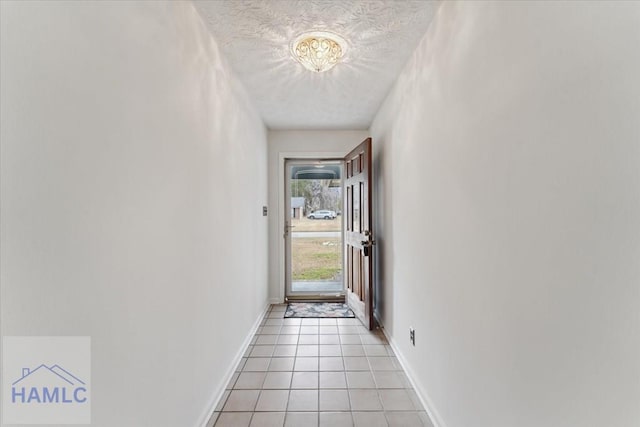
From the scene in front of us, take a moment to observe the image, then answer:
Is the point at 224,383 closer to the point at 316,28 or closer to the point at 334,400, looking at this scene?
the point at 334,400

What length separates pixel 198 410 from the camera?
71.3 inches

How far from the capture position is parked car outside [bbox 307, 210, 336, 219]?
4.72 meters

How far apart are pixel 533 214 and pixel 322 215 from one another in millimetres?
3757

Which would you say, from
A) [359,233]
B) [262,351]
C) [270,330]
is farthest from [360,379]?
[359,233]

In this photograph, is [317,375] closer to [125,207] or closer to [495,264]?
[495,264]

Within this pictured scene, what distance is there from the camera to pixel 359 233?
12.2ft

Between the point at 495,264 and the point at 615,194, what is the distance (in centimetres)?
56

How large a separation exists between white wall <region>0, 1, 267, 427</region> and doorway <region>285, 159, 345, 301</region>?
2.52 meters

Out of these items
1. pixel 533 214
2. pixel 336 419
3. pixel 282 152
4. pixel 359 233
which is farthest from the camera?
pixel 282 152

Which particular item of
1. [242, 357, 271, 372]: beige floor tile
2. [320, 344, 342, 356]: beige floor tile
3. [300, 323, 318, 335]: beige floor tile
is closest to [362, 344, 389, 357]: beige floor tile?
[320, 344, 342, 356]: beige floor tile

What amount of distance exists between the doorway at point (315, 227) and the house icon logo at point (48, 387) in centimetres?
377

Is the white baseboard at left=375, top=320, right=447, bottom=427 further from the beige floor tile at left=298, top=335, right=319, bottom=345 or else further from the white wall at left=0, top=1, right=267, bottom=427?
the white wall at left=0, top=1, right=267, bottom=427

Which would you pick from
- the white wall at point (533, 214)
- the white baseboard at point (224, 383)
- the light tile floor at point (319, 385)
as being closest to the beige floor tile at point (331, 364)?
the light tile floor at point (319, 385)

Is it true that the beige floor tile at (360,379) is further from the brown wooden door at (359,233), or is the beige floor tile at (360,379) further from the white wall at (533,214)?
the brown wooden door at (359,233)
